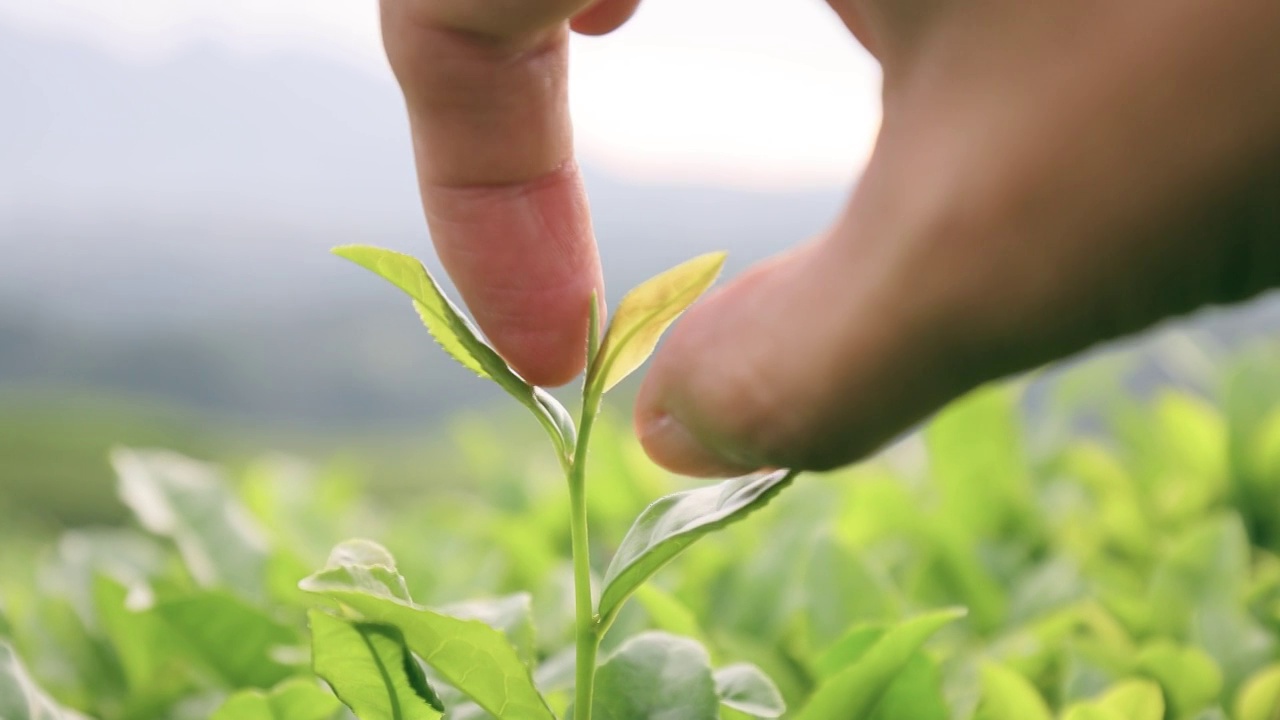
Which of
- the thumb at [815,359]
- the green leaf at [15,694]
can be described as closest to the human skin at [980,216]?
the thumb at [815,359]

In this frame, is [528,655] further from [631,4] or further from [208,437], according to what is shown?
[208,437]

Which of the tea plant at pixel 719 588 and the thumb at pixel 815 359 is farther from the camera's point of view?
the tea plant at pixel 719 588

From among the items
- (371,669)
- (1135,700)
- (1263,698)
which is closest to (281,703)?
(371,669)

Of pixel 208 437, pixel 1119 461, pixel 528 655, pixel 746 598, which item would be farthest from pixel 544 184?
pixel 208 437

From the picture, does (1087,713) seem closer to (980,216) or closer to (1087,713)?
(1087,713)

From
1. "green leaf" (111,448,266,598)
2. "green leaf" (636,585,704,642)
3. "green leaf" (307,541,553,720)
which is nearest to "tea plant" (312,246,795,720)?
"green leaf" (307,541,553,720)

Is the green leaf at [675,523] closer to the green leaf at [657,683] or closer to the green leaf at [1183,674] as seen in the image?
the green leaf at [657,683]

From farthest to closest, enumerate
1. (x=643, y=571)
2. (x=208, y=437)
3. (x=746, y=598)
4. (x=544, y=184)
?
1. (x=208, y=437)
2. (x=746, y=598)
3. (x=544, y=184)
4. (x=643, y=571)
